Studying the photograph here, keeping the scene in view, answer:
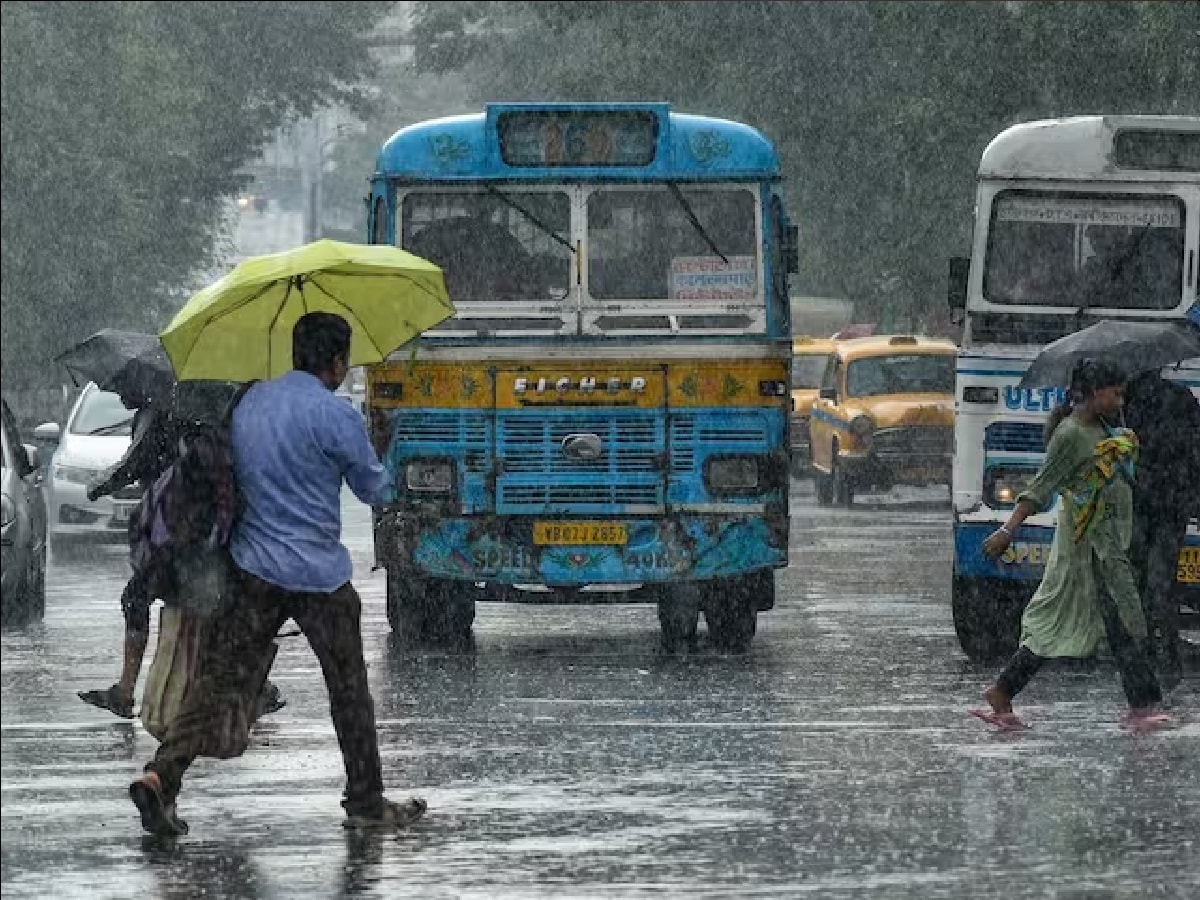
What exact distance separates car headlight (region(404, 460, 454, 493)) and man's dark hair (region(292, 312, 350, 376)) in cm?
683

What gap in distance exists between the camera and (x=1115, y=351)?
15.7m

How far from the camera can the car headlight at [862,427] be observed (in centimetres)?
3691

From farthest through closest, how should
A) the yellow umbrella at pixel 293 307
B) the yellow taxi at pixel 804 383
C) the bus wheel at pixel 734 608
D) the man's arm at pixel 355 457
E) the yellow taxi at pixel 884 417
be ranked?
the yellow taxi at pixel 804 383
the yellow taxi at pixel 884 417
the bus wheel at pixel 734 608
the yellow umbrella at pixel 293 307
the man's arm at pixel 355 457

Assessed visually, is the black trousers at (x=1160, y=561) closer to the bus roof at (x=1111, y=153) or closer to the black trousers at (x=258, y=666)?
the bus roof at (x=1111, y=153)

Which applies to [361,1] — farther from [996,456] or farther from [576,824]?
[576,824]

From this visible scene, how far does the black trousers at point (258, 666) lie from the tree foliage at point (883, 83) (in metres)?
19.5

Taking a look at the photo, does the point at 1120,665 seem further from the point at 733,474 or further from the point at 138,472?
the point at 138,472

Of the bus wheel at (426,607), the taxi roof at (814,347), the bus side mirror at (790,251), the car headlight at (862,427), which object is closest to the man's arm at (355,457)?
the bus side mirror at (790,251)

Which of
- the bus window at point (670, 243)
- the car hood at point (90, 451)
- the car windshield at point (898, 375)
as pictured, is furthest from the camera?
the car windshield at point (898, 375)

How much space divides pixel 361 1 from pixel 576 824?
62.3 m

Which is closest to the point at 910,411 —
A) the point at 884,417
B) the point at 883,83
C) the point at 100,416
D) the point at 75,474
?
the point at 884,417

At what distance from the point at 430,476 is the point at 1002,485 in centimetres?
298

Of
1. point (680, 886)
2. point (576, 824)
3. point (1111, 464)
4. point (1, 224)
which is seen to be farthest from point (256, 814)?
point (1, 224)

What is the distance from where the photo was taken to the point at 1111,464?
14273 millimetres
